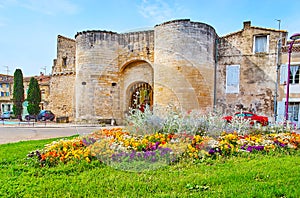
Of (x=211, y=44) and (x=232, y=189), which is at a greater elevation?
(x=211, y=44)

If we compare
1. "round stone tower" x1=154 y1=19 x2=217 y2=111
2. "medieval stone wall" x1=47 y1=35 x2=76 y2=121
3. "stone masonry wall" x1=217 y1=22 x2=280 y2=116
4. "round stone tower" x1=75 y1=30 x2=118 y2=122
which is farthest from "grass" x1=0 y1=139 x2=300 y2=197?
"medieval stone wall" x1=47 y1=35 x2=76 y2=121

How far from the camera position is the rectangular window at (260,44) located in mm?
14781

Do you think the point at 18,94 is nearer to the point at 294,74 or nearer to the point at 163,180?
the point at 294,74

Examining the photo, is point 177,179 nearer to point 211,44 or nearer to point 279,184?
point 279,184

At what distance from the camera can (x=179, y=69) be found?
13859 mm

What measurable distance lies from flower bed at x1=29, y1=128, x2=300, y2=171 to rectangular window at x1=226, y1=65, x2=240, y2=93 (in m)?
9.91

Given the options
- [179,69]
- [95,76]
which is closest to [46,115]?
[95,76]

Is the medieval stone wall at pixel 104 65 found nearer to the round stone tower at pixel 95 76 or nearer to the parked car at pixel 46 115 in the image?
the round stone tower at pixel 95 76

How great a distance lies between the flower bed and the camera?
4.23 metres

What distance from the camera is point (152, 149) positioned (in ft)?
15.4

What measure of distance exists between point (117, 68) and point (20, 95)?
11.7m

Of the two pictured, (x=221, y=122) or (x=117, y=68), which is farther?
(x=117, y=68)

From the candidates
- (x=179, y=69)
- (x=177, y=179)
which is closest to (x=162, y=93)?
(x=179, y=69)

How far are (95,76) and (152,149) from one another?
1196 centimetres
